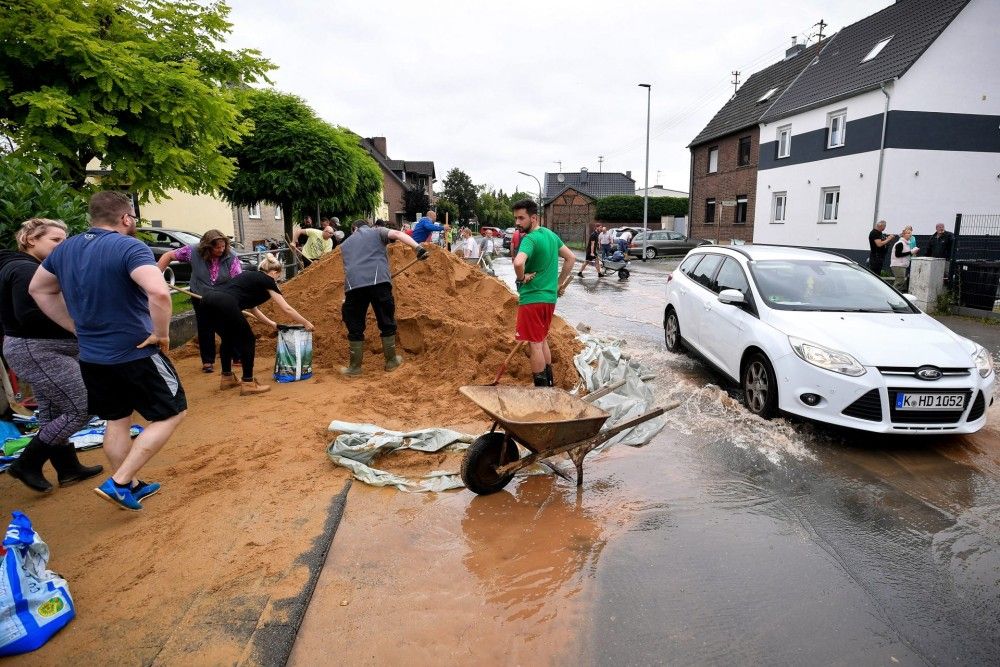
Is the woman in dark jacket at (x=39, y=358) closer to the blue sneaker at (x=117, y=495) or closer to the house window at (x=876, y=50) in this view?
the blue sneaker at (x=117, y=495)

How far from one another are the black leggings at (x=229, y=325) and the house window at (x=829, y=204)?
21.4 meters

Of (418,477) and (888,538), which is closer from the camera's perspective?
(888,538)

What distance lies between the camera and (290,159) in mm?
18391

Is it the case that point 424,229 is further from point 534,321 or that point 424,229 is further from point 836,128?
point 836,128

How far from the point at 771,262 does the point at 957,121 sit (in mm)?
17431

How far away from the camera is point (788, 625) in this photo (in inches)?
106

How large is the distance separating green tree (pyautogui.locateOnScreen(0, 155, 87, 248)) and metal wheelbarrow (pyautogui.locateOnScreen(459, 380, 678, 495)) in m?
4.62

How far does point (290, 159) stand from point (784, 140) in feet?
66.7

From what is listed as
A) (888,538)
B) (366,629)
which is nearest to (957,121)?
(888,538)

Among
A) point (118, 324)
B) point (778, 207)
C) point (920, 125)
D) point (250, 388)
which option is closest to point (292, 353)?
point (250, 388)

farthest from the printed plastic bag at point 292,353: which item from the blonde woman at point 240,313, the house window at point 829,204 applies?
the house window at point 829,204

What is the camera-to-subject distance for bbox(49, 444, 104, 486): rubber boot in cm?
403

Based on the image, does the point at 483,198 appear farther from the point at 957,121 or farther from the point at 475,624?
the point at 475,624

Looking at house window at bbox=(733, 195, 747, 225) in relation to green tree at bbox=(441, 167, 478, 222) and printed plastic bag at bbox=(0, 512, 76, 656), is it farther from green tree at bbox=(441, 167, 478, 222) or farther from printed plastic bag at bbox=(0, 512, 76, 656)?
green tree at bbox=(441, 167, 478, 222)
